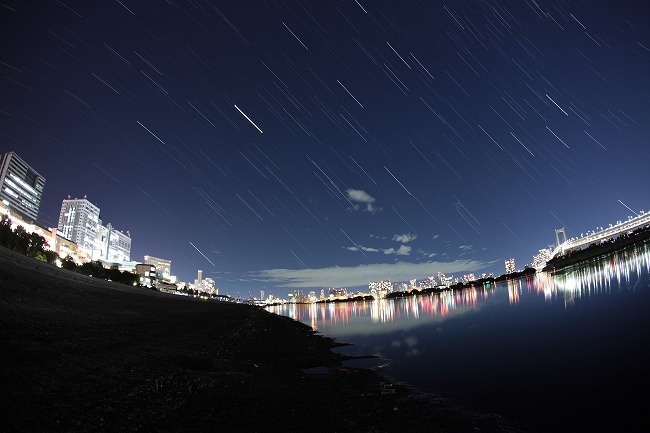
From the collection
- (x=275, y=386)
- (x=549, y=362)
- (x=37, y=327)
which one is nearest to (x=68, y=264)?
(x=37, y=327)

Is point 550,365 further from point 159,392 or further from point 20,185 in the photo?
point 20,185

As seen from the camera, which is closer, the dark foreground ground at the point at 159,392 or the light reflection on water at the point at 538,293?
the dark foreground ground at the point at 159,392

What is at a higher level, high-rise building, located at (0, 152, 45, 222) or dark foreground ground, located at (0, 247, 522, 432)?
high-rise building, located at (0, 152, 45, 222)

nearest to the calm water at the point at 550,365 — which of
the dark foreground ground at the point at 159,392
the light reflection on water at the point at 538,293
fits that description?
the dark foreground ground at the point at 159,392

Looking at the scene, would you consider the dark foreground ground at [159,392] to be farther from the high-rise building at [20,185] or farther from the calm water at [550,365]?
the high-rise building at [20,185]

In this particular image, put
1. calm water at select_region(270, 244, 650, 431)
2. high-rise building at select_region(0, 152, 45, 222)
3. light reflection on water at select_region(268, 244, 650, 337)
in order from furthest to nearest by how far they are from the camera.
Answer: high-rise building at select_region(0, 152, 45, 222) → light reflection on water at select_region(268, 244, 650, 337) → calm water at select_region(270, 244, 650, 431)

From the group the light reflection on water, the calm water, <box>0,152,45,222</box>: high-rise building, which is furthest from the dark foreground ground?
<box>0,152,45,222</box>: high-rise building

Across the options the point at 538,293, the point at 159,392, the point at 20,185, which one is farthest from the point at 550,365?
the point at 20,185

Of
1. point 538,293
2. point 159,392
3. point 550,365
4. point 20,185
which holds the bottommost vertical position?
point 550,365

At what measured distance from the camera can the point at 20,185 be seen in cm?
17288

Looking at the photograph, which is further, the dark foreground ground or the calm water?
the calm water

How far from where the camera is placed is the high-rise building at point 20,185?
6299 inches

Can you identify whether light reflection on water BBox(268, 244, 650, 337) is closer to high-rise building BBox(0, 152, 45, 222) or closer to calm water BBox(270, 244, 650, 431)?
calm water BBox(270, 244, 650, 431)

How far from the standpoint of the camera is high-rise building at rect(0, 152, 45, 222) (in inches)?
6299
